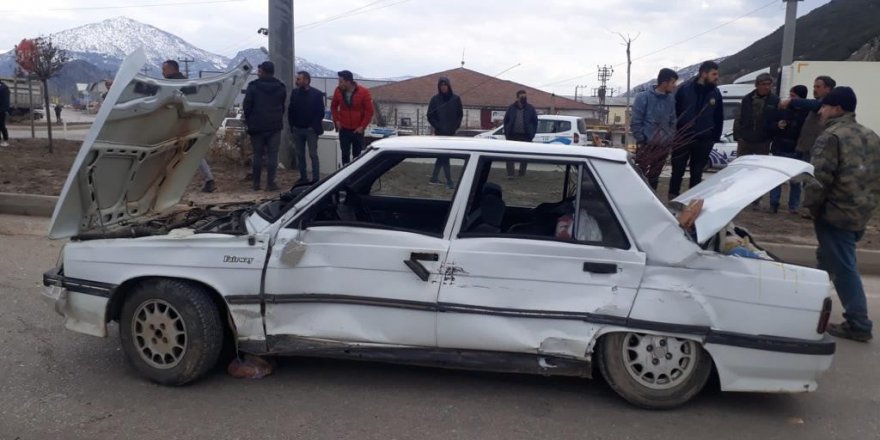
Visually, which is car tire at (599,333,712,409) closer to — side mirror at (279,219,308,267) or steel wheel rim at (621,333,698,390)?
steel wheel rim at (621,333,698,390)

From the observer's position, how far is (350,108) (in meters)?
10.1

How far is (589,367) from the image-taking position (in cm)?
381

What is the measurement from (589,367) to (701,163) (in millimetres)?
5585

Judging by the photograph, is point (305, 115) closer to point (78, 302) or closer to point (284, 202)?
point (284, 202)

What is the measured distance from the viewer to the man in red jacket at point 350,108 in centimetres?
1005

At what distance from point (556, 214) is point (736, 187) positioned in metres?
1.12

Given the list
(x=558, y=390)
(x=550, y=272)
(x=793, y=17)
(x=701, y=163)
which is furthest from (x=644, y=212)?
(x=793, y=17)

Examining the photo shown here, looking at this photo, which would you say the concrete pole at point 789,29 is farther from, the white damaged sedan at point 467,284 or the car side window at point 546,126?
the white damaged sedan at point 467,284

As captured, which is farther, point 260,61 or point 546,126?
point 260,61

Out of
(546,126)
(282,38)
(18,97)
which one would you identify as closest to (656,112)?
(282,38)

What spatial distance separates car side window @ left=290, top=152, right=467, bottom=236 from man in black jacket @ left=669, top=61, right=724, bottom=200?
13.7 ft

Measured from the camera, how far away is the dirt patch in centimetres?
833

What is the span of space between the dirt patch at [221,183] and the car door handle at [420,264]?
3927mm

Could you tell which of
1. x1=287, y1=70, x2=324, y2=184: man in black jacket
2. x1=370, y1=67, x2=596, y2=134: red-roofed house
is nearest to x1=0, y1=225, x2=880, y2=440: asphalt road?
x1=287, y1=70, x2=324, y2=184: man in black jacket
